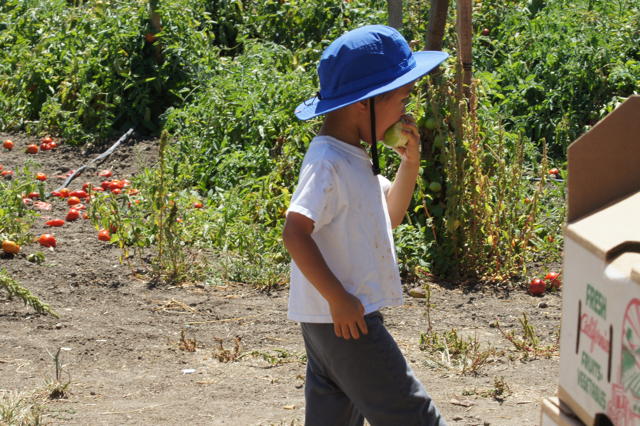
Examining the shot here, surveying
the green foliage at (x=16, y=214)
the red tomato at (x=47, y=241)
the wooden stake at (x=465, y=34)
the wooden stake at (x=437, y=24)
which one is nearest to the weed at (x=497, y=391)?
the wooden stake at (x=465, y=34)

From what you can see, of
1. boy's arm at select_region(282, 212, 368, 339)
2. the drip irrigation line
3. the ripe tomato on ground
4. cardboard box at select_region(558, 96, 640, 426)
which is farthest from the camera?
the drip irrigation line

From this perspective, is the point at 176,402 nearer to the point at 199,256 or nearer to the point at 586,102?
the point at 199,256

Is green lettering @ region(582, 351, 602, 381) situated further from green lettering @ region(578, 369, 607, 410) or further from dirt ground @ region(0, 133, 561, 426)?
dirt ground @ region(0, 133, 561, 426)

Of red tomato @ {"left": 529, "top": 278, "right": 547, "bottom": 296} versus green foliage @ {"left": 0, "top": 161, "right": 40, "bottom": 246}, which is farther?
green foliage @ {"left": 0, "top": 161, "right": 40, "bottom": 246}

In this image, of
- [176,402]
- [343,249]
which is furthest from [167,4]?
[343,249]

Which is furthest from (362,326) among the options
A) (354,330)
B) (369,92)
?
(369,92)

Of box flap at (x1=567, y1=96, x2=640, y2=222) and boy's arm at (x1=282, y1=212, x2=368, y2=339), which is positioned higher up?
box flap at (x1=567, y1=96, x2=640, y2=222)

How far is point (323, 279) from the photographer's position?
1735mm

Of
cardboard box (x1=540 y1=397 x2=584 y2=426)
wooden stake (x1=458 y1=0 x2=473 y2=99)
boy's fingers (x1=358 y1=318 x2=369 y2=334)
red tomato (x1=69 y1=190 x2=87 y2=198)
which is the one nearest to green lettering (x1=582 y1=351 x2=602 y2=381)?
cardboard box (x1=540 y1=397 x2=584 y2=426)

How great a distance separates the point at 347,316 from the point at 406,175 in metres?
0.65

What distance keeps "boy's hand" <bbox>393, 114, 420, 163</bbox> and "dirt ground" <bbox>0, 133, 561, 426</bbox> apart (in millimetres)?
1129

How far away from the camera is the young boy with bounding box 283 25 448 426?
5.86 feet

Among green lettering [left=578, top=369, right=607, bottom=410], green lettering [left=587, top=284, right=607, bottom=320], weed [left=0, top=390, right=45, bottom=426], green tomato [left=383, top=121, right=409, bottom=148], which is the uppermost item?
green tomato [left=383, top=121, right=409, bottom=148]

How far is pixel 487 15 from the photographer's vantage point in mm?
8016
